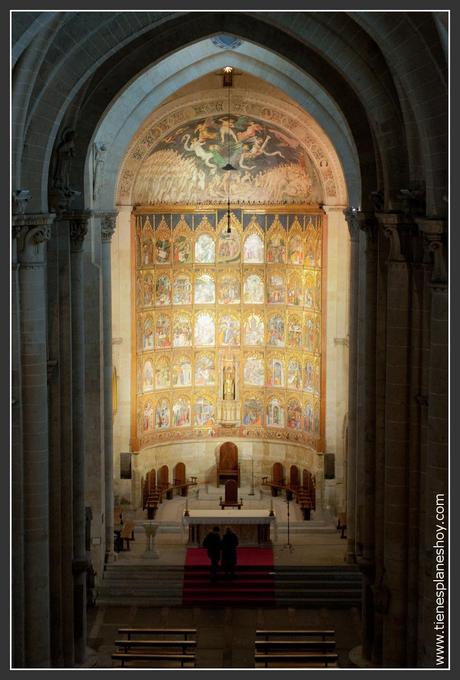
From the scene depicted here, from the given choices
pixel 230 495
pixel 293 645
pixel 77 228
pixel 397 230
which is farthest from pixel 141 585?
pixel 397 230

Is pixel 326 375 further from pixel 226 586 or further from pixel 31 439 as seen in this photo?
pixel 31 439

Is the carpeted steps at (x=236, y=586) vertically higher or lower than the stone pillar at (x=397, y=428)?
lower

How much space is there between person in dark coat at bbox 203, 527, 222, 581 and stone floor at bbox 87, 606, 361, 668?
163cm

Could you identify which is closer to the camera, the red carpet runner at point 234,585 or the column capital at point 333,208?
the red carpet runner at point 234,585

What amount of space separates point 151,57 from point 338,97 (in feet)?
13.7

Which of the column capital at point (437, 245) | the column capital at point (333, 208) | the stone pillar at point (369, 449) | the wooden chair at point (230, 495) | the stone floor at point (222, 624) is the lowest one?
the stone floor at point (222, 624)

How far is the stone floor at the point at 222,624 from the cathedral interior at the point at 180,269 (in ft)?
0.39

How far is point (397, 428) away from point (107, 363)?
1355cm

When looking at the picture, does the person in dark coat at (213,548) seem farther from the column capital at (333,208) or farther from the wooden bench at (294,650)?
the column capital at (333,208)

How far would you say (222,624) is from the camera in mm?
38688

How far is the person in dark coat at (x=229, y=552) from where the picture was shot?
41.1 meters

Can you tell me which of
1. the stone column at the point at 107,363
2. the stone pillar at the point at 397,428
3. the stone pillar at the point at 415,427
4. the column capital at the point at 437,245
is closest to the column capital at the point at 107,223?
the stone column at the point at 107,363

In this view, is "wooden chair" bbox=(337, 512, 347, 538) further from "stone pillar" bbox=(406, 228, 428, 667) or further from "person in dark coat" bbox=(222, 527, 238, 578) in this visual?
"stone pillar" bbox=(406, 228, 428, 667)

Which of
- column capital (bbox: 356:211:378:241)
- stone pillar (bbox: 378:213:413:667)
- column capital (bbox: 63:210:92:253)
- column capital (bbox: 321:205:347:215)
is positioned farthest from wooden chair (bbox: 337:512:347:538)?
column capital (bbox: 63:210:92:253)
